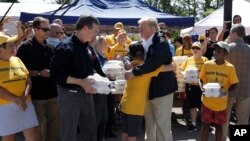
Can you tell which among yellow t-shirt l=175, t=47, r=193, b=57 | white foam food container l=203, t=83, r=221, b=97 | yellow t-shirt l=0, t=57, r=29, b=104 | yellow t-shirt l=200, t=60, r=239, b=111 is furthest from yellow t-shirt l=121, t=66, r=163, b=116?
yellow t-shirt l=175, t=47, r=193, b=57

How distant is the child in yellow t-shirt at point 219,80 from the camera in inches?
232

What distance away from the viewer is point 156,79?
224 inches

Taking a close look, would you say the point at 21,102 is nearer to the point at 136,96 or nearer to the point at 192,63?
the point at 136,96

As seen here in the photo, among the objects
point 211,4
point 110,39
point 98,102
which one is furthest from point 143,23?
point 211,4

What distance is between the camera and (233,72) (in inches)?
234

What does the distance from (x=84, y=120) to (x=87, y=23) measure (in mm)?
1055

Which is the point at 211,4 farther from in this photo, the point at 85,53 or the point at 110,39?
the point at 85,53

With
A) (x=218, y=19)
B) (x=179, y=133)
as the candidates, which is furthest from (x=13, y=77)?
(x=218, y=19)

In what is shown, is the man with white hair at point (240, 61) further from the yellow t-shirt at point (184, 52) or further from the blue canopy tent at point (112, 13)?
the blue canopy tent at point (112, 13)

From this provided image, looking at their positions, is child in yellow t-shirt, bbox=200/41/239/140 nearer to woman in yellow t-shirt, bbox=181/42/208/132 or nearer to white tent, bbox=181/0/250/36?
woman in yellow t-shirt, bbox=181/42/208/132

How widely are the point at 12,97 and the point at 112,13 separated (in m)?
7.01

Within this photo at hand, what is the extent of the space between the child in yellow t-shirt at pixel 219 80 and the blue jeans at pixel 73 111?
2.12m

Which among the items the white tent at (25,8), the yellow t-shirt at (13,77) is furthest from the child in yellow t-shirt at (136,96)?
the white tent at (25,8)

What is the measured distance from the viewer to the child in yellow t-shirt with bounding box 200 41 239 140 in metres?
5.90
